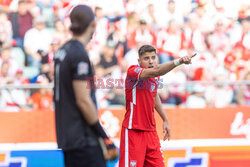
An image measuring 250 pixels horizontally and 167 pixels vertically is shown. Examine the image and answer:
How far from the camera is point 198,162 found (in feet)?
20.3

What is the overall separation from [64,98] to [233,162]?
3.86 metres

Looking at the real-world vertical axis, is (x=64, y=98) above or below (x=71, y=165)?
above

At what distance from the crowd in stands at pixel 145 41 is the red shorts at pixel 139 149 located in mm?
2499

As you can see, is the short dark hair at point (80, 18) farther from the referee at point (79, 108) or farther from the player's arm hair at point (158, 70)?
the player's arm hair at point (158, 70)

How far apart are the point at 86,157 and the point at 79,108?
1.30 feet

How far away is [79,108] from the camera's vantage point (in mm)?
3182

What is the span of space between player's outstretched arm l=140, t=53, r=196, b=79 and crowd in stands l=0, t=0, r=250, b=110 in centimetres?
279

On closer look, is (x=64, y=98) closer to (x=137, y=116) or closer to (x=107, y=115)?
(x=137, y=116)

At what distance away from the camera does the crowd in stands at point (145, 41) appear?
7891mm

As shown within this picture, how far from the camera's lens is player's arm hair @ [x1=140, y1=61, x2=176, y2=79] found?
4363 mm

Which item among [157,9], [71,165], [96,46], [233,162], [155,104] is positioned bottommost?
[233,162]

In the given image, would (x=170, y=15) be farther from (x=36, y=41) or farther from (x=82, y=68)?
(x=82, y=68)

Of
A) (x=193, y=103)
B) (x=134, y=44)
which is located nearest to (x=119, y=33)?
(x=134, y=44)

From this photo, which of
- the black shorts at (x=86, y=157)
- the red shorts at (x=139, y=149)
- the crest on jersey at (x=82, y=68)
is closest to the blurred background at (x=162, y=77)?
the red shorts at (x=139, y=149)
